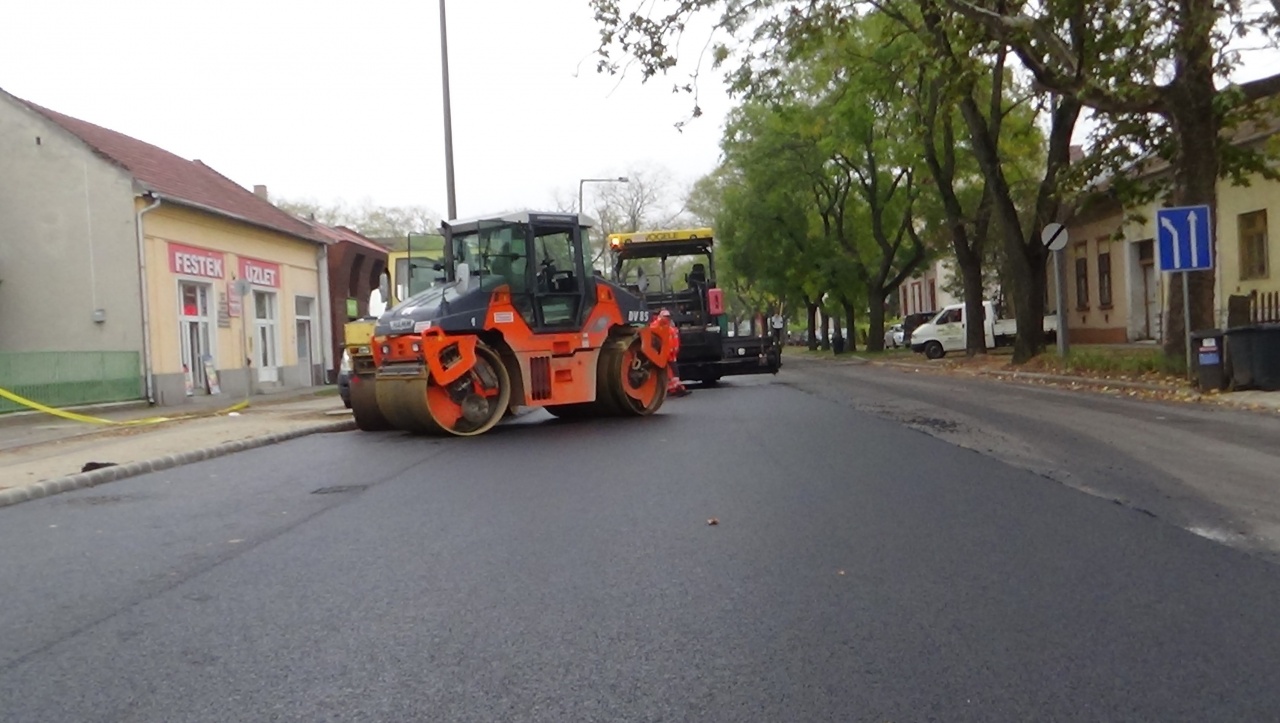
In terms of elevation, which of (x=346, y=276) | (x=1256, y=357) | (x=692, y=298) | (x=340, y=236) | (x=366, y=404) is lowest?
(x=366, y=404)

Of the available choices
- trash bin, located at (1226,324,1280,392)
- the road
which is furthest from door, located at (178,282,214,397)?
trash bin, located at (1226,324,1280,392)

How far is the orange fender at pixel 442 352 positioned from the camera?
48.9 ft

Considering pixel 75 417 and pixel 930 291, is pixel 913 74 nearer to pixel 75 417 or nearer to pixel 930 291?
pixel 75 417

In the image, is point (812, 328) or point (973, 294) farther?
point (812, 328)

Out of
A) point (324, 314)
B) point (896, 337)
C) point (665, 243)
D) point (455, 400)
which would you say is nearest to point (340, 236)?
point (324, 314)

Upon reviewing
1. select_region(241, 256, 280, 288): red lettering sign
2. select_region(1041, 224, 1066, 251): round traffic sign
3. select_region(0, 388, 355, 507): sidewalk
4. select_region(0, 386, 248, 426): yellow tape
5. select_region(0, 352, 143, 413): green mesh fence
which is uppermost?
select_region(241, 256, 280, 288): red lettering sign

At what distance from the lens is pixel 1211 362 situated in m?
17.8

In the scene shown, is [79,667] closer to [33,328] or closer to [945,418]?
[945,418]

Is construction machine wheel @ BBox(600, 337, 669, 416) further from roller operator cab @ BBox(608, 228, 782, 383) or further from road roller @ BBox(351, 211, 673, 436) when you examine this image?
roller operator cab @ BBox(608, 228, 782, 383)

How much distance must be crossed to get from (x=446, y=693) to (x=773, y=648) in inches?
53.9

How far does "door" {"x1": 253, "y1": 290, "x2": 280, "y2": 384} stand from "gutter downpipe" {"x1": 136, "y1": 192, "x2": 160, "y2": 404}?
259 inches

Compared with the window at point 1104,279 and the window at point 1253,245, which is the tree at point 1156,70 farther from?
the window at point 1104,279

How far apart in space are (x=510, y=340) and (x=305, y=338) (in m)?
23.4

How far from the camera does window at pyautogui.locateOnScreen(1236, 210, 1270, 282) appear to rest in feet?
94.9
